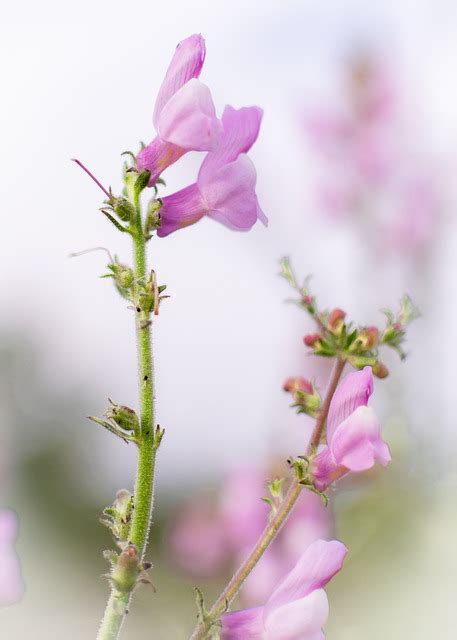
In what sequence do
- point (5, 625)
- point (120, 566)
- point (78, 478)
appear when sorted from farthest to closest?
point (78, 478), point (5, 625), point (120, 566)

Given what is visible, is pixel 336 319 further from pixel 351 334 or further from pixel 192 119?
pixel 192 119

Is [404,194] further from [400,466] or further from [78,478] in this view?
[78,478]

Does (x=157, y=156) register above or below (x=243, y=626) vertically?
above

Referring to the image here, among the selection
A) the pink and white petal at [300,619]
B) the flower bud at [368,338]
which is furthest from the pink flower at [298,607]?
the flower bud at [368,338]

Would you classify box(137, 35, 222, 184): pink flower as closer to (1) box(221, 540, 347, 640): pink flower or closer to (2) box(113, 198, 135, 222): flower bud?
(2) box(113, 198, 135, 222): flower bud

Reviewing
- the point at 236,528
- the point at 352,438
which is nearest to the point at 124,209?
the point at 352,438

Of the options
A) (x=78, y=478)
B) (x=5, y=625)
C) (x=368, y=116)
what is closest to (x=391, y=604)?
(x=5, y=625)
